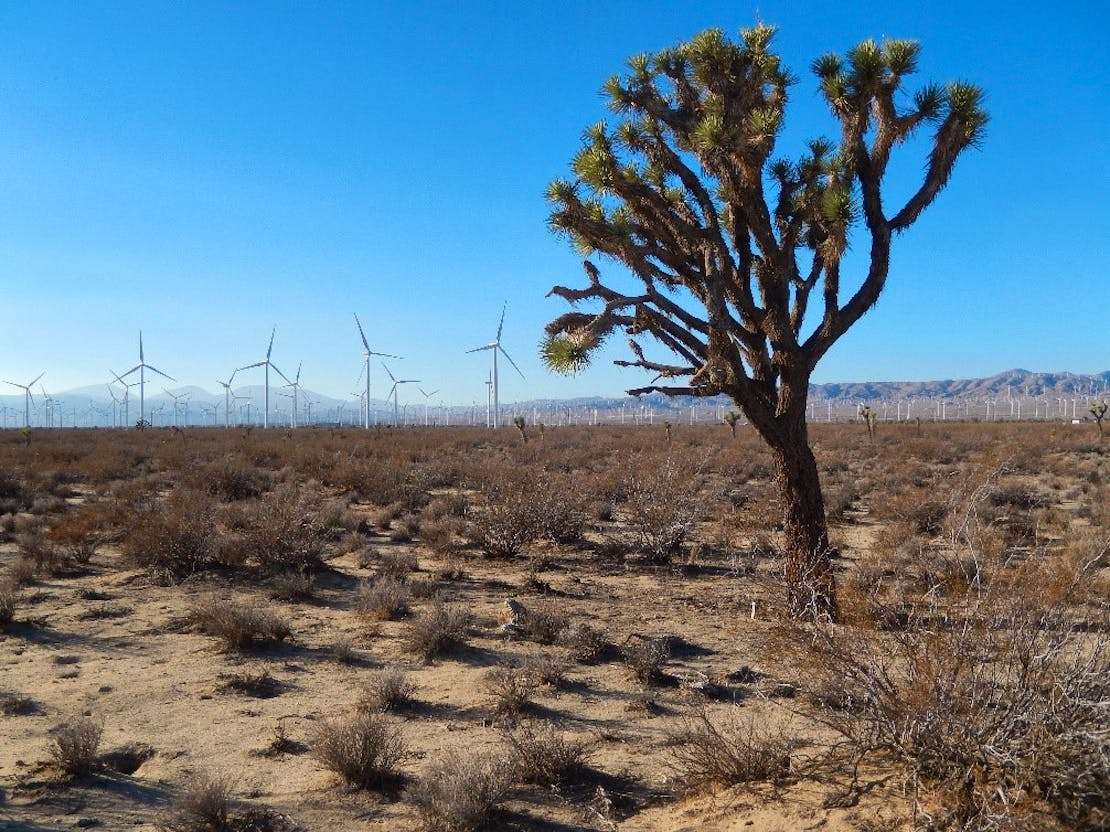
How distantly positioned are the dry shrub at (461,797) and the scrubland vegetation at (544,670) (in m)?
0.02

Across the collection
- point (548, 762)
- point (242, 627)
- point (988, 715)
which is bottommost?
point (548, 762)

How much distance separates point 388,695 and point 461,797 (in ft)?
7.19

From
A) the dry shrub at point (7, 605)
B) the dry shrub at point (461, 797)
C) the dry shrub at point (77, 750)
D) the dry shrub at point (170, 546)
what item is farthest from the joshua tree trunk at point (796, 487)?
the dry shrub at point (7, 605)

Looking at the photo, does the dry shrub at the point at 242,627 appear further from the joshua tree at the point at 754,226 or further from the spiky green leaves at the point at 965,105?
the spiky green leaves at the point at 965,105

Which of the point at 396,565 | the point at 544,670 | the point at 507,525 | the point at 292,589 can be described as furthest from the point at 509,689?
the point at 507,525

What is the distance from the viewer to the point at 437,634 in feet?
26.0

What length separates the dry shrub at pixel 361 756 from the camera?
5.22m

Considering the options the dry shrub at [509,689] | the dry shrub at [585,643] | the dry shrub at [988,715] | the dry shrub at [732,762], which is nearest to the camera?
the dry shrub at [988,715]

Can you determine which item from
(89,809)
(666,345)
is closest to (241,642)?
(89,809)

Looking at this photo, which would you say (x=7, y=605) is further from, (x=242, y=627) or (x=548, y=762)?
(x=548, y=762)

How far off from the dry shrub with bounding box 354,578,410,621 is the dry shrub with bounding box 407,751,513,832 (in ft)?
13.9

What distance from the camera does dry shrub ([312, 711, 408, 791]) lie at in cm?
522

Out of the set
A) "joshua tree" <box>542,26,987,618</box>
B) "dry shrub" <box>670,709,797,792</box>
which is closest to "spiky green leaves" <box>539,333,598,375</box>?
"joshua tree" <box>542,26,987,618</box>

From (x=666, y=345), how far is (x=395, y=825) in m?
5.59
